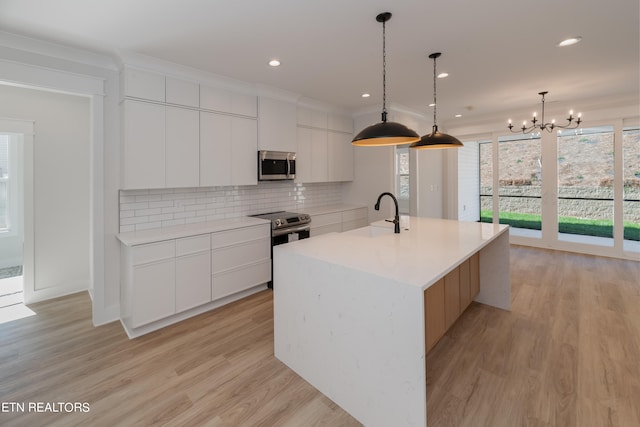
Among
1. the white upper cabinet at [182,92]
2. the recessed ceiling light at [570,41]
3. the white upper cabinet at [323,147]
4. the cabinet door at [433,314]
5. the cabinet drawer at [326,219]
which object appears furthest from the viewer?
the white upper cabinet at [323,147]

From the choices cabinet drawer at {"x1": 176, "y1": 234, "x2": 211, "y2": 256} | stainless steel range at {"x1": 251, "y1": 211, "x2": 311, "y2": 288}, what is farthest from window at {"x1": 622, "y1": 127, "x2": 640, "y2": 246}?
cabinet drawer at {"x1": 176, "y1": 234, "x2": 211, "y2": 256}

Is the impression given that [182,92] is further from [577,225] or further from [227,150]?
[577,225]

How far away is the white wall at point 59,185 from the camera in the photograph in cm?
Result: 350

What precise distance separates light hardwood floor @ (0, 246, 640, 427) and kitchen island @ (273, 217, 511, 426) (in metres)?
0.21

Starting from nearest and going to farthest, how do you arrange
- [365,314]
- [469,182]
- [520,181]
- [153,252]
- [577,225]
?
[365,314] < [153,252] < [577,225] < [520,181] < [469,182]

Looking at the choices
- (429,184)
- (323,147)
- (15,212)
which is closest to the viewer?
(15,212)

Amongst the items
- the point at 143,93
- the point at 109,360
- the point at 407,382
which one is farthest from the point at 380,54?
the point at 109,360

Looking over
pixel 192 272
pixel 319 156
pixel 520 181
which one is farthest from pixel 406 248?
pixel 520 181

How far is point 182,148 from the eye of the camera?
10.7 feet

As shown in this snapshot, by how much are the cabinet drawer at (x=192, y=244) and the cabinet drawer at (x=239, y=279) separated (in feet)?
1.21

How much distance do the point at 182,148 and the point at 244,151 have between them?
78cm

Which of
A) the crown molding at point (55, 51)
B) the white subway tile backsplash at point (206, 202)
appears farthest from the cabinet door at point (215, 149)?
the crown molding at point (55, 51)

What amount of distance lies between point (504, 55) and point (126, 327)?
15.1ft

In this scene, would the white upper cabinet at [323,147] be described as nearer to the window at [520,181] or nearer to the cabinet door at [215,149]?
the cabinet door at [215,149]
